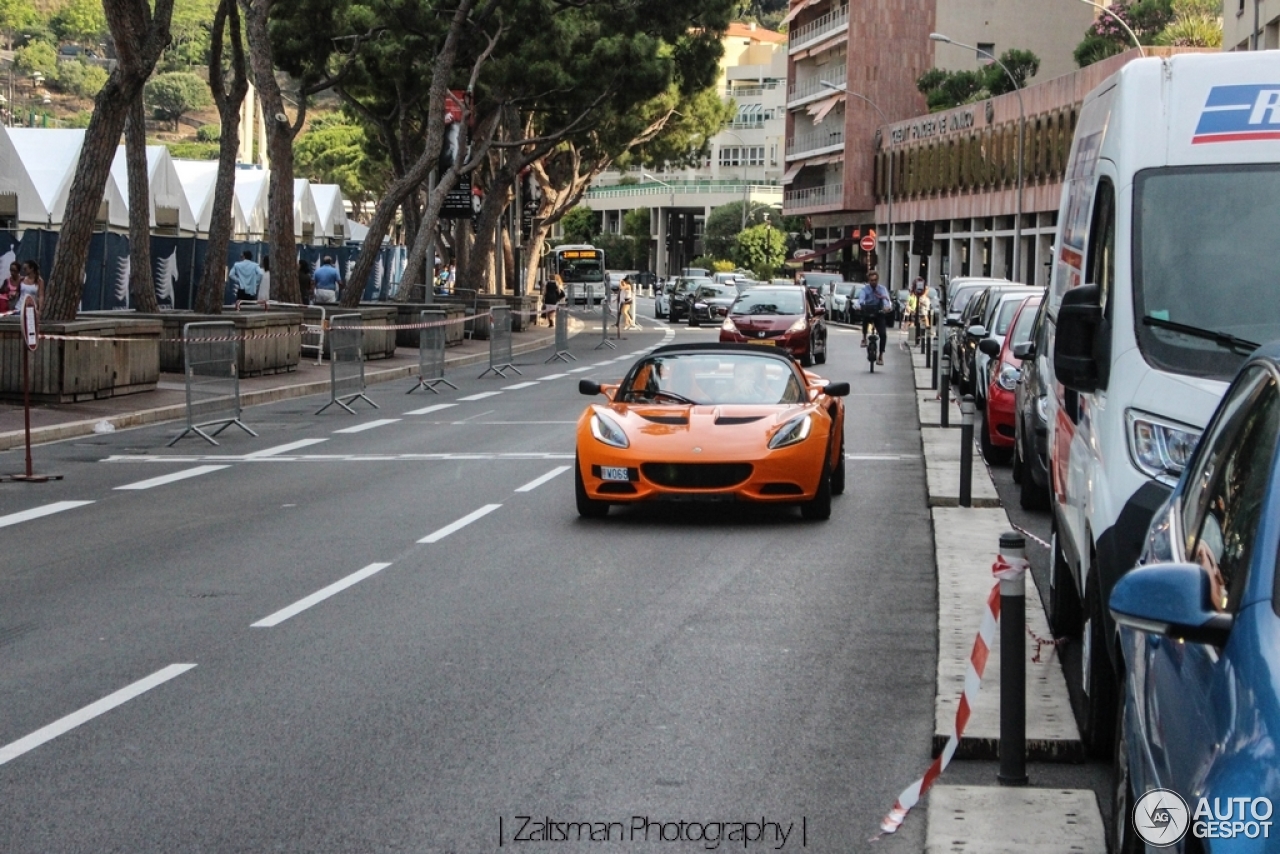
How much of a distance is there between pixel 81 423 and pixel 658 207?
5606 inches

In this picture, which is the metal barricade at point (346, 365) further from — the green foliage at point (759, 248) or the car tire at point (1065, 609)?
the green foliage at point (759, 248)

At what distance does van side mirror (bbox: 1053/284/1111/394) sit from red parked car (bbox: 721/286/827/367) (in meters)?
27.1

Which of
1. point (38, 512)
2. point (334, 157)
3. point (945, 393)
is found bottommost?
point (38, 512)

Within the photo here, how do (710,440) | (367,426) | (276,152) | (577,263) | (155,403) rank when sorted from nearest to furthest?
(710,440)
(367,426)
(155,403)
(276,152)
(577,263)

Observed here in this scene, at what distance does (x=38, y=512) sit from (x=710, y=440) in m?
5.27

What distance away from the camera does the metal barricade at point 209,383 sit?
2009 centimetres

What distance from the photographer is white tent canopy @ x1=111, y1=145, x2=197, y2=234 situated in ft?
126

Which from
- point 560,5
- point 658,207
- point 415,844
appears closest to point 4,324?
point 415,844

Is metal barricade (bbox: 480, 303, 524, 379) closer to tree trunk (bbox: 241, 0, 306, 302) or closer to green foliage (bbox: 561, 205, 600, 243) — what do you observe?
tree trunk (bbox: 241, 0, 306, 302)

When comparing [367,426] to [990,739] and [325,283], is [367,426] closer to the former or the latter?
[990,739]

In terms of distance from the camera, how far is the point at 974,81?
3605 inches

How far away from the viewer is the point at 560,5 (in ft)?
138

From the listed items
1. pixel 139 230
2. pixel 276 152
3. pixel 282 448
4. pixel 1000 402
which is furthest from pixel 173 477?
pixel 276 152

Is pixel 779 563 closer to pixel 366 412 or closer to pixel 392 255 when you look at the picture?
pixel 366 412
